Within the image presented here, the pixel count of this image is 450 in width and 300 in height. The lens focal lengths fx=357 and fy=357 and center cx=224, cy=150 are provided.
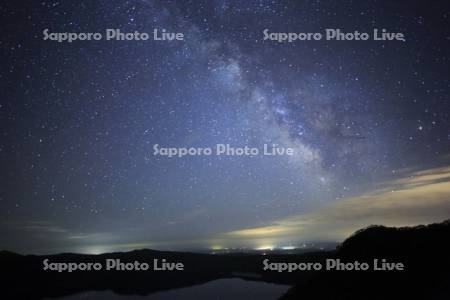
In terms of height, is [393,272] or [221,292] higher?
[393,272]

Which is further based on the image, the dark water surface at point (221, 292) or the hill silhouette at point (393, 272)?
the dark water surface at point (221, 292)

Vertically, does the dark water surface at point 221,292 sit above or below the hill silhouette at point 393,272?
below

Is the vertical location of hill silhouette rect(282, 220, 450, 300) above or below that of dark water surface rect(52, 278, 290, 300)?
above

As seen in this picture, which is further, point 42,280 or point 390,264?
point 42,280

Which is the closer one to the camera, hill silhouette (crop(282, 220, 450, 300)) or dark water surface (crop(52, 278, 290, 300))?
hill silhouette (crop(282, 220, 450, 300))

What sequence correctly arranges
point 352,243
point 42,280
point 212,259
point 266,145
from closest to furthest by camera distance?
point 266,145, point 352,243, point 42,280, point 212,259

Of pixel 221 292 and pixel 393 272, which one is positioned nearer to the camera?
pixel 393 272

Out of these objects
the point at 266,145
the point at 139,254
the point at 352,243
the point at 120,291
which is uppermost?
the point at 266,145

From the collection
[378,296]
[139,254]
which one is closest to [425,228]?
[378,296]

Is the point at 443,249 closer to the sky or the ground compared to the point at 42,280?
closer to the sky

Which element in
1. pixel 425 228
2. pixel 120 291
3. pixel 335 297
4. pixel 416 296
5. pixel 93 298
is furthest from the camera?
pixel 120 291

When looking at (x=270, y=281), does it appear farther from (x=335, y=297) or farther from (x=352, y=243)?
(x=335, y=297)
